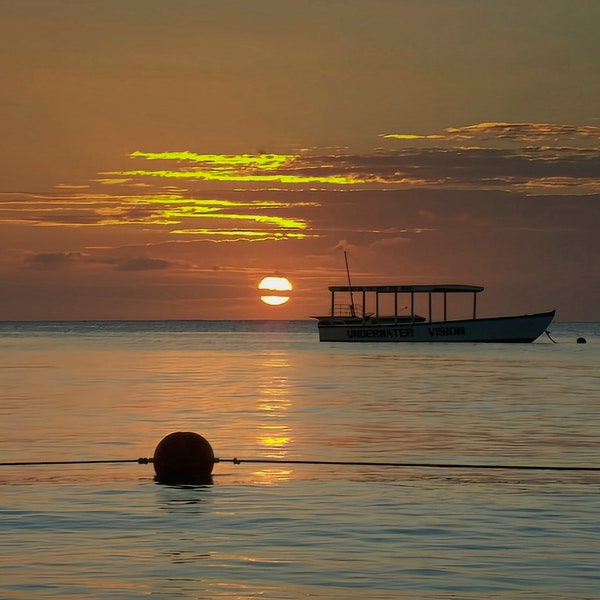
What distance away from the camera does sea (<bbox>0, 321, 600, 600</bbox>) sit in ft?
56.4

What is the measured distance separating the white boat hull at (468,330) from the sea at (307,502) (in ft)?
328

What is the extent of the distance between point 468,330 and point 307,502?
433 ft

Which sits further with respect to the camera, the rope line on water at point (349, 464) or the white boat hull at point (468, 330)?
the white boat hull at point (468, 330)

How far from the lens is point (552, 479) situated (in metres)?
27.9

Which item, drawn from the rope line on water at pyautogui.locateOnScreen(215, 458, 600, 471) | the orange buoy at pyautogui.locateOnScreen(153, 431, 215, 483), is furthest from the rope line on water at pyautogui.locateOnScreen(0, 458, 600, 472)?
the orange buoy at pyautogui.locateOnScreen(153, 431, 215, 483)

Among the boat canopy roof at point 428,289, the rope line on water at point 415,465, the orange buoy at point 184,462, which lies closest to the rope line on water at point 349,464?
the rope line on water at point 415,465

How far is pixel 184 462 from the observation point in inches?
1086

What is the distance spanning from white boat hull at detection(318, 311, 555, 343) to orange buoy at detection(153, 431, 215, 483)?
12732 cm

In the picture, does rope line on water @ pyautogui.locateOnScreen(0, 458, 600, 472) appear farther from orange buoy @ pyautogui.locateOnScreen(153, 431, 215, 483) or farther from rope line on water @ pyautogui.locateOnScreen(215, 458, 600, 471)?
orange buoy @ pyautogui.locateOnScreen(153, 431, 215, 483)

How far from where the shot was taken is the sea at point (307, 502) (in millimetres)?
17203

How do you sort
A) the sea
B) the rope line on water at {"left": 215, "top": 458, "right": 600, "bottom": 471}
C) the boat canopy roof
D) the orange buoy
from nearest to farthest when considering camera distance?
the sea → the orange buoy → the rope line on water at {"left": 215, "top": 458, "right": 600, "bottom": 471} → the boat canopy roof

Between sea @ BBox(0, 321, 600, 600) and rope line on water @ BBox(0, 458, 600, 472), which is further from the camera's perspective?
rope line on water @ BBox(0, 458, 600, 472)

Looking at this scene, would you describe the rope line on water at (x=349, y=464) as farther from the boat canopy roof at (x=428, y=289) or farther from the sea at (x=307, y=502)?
the boat canopy roof at (x=428, y=289)

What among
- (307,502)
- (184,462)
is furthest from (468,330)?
(307,502)
